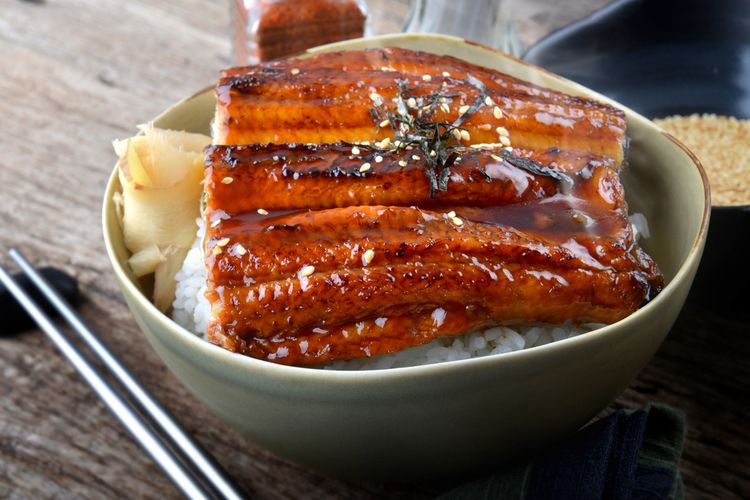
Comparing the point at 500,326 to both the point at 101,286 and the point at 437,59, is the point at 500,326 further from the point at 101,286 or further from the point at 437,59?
the point at 101,286

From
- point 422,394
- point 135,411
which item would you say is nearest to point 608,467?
point 422,394

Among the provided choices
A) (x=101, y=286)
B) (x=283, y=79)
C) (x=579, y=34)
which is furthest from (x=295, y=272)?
(x=579, y=34)

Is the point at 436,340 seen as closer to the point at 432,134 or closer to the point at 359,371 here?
the point at 359,371

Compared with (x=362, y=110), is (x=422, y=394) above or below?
below

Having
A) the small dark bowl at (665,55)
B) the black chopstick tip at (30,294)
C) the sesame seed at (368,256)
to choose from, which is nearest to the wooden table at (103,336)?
the black chopstick tip at (30,294)

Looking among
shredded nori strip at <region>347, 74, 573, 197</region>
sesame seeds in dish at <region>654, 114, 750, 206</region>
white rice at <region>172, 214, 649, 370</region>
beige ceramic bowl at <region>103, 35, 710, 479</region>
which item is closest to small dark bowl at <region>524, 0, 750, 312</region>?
sesame seeds in dish at <region>654, 114, 750, 206</region>
